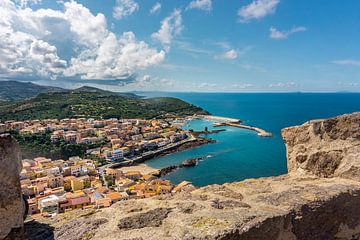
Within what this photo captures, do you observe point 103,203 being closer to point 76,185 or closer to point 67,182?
point 76,185

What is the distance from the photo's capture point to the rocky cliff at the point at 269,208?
139 inches

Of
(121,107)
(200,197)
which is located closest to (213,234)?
(200,197)

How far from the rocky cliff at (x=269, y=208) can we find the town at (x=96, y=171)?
75.8 inches

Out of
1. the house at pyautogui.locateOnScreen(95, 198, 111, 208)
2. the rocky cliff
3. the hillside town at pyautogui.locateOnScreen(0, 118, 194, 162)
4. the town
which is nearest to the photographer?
the rocky cliff

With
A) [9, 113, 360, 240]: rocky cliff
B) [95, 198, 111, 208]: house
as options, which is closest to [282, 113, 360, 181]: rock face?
[9, 113, 360, 240]: rocky cliff

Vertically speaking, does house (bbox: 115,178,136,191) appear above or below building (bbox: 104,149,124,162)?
above

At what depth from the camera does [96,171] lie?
44.4 m

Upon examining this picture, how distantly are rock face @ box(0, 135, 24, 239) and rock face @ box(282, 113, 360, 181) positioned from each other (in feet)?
18.0

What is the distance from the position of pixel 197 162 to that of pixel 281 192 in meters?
43.8

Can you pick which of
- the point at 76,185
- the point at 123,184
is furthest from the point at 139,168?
the point at 76,185

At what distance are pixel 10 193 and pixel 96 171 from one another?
144ft

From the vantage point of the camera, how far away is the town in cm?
2803

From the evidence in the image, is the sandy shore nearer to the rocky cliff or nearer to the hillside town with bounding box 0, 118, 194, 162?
the hillside town with bounding box 0, 118, 194, 162

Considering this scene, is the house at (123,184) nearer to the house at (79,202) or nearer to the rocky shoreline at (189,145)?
the house at (79,202)
